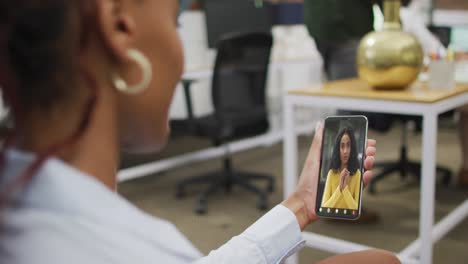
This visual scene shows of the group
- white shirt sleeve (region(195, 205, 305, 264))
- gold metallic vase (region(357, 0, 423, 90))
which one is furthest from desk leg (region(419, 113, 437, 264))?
white shirt sleeve (region(195, 205, 305, 264))

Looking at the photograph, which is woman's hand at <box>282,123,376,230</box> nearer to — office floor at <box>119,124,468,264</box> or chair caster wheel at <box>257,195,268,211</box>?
office floor at <box>119,124,468,264</box>

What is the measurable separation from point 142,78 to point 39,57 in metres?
0.11

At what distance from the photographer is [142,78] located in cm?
56

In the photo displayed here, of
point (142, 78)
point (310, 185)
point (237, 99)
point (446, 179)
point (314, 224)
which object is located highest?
point (142, 78)

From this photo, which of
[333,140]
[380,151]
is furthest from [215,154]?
[333,140]

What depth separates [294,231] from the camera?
0.95 metres

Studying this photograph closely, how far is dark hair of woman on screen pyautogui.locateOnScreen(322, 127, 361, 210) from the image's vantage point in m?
1.06

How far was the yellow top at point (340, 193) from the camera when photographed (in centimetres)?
106

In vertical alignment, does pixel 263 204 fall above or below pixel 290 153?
below

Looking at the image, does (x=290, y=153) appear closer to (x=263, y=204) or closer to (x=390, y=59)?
(x=390, y=59)

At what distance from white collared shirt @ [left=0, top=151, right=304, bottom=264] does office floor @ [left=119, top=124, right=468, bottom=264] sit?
1581mm

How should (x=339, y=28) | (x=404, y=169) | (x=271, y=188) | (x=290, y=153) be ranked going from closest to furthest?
1. (x=290, y=153)
2. (x=339, y=28)
3. (x=271, y=188)
4. (x=404, y=169)

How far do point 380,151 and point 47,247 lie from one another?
3703 millimetres

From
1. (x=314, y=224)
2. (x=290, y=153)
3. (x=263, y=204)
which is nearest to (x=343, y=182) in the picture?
(x=290, y=153)
